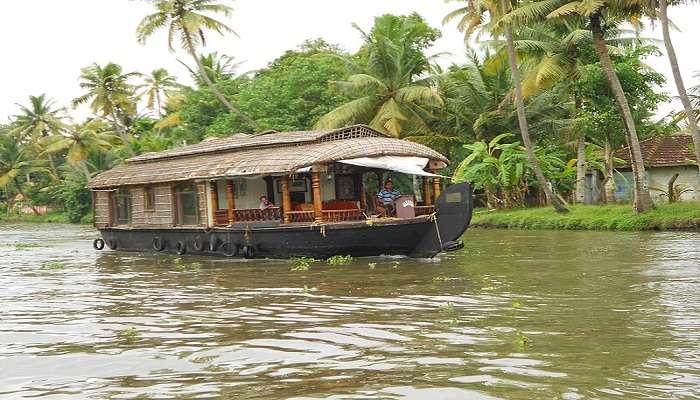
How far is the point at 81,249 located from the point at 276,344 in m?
15.9

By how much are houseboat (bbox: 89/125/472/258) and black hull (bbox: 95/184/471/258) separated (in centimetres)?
2

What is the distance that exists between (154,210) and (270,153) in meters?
4.20

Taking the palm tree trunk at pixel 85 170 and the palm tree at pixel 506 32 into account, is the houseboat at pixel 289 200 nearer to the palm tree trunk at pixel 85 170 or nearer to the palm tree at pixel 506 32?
the palm tree at pixel 506 32

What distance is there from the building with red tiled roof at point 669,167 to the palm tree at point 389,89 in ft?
22.6

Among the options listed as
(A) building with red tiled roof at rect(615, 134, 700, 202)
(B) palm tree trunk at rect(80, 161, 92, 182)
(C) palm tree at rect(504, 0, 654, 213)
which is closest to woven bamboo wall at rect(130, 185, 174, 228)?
(C) palm tree at rect(504, 0, 654, 213)

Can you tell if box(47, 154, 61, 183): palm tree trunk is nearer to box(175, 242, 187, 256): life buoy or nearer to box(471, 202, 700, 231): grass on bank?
box(471, 202, 700, 231): grass on bank

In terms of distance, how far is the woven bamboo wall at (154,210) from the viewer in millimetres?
17250

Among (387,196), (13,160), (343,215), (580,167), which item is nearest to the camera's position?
(343,215)

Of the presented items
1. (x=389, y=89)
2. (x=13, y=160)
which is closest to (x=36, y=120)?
(x=13, y=160)

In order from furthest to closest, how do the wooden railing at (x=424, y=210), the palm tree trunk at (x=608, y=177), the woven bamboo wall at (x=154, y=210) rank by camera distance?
the palm tree trunk at (x=608, y=177) → the woven bamboo wall at (x=154, y=210) → the wooden railing at (x=424, y=210)

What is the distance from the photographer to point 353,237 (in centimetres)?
1354

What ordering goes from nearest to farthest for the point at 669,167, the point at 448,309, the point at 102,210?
the point at 448,309
the point at 102,210
the point at 669,167

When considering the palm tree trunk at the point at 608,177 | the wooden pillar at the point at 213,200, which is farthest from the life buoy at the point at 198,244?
the palm tree trunk at the point at 608,177

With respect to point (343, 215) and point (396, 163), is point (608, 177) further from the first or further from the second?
point (343, 215)
